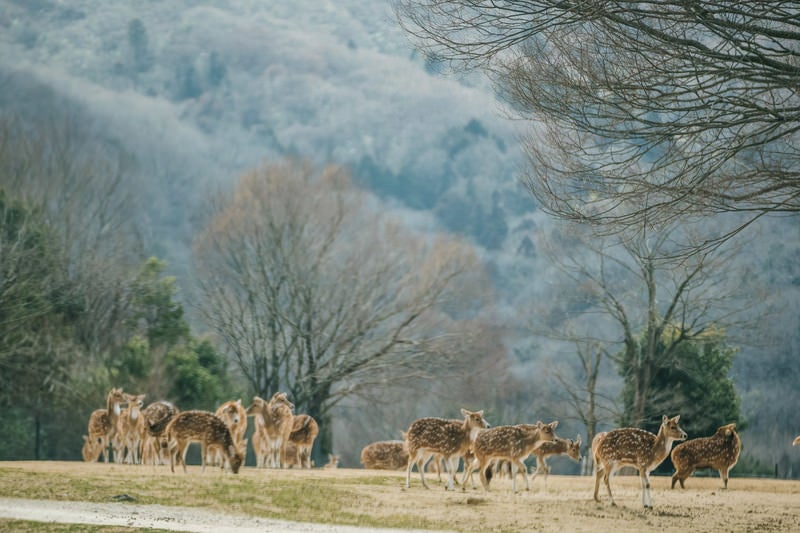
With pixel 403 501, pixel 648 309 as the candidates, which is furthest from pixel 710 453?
pixel 648 309

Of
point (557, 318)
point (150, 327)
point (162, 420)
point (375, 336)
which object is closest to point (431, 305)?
point (375, 336)

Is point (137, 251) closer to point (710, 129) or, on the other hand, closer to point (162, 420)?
point (162, 420)

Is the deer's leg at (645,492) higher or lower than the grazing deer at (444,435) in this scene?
lower

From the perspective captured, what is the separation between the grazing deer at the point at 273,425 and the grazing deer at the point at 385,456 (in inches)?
114

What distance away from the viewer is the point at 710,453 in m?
16.9

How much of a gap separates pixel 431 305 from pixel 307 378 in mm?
4757

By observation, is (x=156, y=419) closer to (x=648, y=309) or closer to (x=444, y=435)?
(x=444, y=435)

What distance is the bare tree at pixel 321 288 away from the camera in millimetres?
32375

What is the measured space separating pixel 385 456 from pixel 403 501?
9.38 meters

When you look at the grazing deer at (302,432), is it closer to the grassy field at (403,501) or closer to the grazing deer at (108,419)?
the grazing deer at (108,419)

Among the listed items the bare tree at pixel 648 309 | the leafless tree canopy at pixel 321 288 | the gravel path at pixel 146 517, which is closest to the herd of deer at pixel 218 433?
the gravel path at pixel 146 517

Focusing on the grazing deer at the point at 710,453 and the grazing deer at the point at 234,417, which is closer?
the grazing deer at the point at 710,453

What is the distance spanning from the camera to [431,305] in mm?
32719

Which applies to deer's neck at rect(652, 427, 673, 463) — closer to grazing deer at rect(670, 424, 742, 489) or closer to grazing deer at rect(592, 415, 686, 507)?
grazing deer at rect(592, 415, 686, 507)
